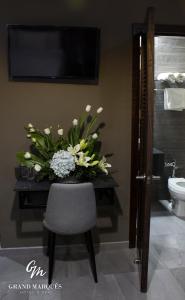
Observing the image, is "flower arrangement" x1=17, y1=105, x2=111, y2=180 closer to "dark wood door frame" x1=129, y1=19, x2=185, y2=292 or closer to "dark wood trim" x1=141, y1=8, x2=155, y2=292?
"dark wood door frame" x1=129, y1=19, x2=185, y2=292

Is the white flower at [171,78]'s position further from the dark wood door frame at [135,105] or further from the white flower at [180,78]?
the dark wood door frame at [135,105]

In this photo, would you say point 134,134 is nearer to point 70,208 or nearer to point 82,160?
point 82,160

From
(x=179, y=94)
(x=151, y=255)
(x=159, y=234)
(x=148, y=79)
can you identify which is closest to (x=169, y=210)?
(x=159, y=234)

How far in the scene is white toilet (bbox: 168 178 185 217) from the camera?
127 inches

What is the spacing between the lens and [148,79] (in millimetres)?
1811

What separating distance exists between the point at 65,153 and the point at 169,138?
1966mm

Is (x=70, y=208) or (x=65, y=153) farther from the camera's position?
(x=65, y=153)

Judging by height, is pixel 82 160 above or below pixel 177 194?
above

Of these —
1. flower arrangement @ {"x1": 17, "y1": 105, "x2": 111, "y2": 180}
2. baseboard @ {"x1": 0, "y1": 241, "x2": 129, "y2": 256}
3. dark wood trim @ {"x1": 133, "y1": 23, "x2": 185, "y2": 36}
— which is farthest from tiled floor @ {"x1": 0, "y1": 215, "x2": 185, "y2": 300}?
dark wood trim @ {"x1": 133, "y1": 23, "x2": 185, "y2": 36}

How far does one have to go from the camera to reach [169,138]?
3607 mm

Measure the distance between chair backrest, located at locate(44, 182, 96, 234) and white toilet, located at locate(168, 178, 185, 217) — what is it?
4.99 feet

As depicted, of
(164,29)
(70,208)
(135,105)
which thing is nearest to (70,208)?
(70,208)

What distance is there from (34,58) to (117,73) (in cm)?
72

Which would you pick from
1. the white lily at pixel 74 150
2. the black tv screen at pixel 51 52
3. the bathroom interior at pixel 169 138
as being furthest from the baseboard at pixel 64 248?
the black tv screen at pixel 51 52
